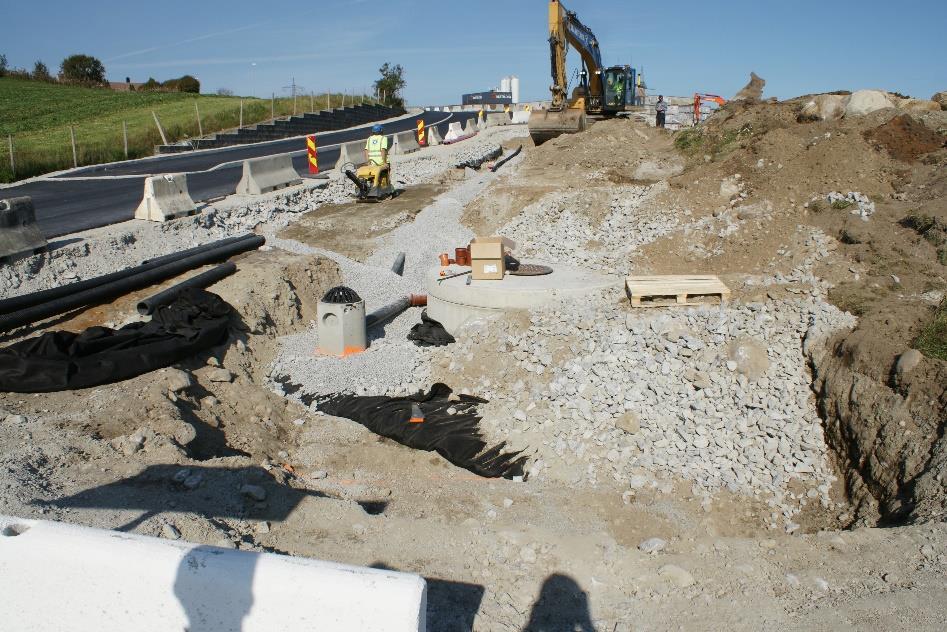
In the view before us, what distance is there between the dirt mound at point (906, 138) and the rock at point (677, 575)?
12.0 metres

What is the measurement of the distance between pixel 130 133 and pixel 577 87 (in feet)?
64.2

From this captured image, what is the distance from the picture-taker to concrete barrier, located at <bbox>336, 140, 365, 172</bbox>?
859 inches

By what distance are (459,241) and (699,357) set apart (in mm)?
8524

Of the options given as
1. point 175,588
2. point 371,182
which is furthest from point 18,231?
point 175,588

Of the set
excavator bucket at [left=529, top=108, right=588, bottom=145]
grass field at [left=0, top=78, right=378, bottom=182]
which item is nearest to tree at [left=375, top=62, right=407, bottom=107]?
grass field at [left=0, top=78, right=378, bottom=182]

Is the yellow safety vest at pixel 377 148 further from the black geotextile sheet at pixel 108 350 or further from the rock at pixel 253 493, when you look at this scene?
the rock at pixel 253 493

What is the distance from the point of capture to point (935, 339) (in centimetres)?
726

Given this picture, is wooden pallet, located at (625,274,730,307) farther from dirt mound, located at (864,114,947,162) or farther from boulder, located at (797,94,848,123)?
boulder, located at (797,94,848,123)

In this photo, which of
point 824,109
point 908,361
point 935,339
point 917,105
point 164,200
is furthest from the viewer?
point 824,109

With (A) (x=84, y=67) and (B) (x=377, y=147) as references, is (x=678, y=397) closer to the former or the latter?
(B) (x=377, y=147)

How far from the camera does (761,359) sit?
26.7 feet

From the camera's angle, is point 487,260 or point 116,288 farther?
point 487,260

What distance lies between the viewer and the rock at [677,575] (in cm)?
506

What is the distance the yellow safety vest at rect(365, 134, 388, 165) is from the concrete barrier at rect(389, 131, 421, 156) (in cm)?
966
